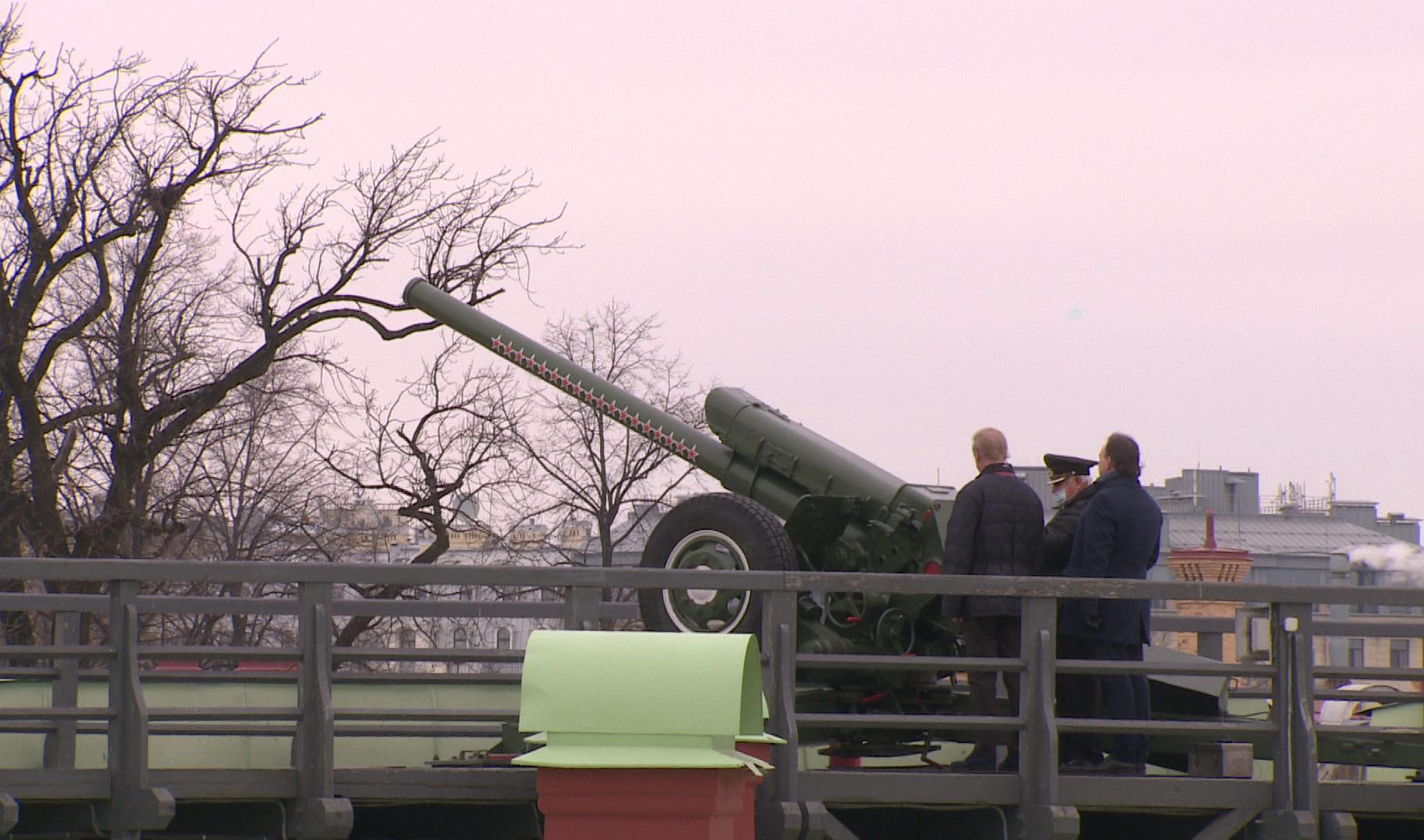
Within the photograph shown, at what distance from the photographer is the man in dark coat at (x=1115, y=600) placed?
29.1 feet

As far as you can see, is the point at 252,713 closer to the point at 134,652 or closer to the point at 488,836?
the point at 134,652

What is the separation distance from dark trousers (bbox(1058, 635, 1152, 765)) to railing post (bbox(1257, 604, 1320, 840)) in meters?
0.60

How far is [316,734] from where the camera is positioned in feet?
26.3

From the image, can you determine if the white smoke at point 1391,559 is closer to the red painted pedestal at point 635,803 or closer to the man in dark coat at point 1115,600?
the man in dark coat at point 1115,600

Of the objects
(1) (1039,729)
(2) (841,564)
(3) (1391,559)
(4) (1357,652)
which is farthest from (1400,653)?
(1) (1039,729)

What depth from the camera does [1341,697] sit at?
9047mm

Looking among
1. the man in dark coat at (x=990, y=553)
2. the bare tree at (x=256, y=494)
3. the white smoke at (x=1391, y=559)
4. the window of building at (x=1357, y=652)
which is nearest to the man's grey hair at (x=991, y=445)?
the man in dark coat at (x=990, y=553)

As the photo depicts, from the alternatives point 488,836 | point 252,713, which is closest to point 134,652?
point 252,713

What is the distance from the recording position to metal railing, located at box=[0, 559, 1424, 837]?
7918 mm

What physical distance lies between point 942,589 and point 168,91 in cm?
2069

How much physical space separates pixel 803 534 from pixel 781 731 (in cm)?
232

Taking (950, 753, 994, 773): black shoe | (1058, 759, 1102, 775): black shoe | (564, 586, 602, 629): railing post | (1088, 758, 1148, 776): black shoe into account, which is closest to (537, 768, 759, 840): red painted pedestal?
(564, 586, 602, 629): railing post

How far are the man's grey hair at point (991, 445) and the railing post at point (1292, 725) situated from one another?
1.43m

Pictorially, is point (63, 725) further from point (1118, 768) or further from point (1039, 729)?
point (1118, 768)
